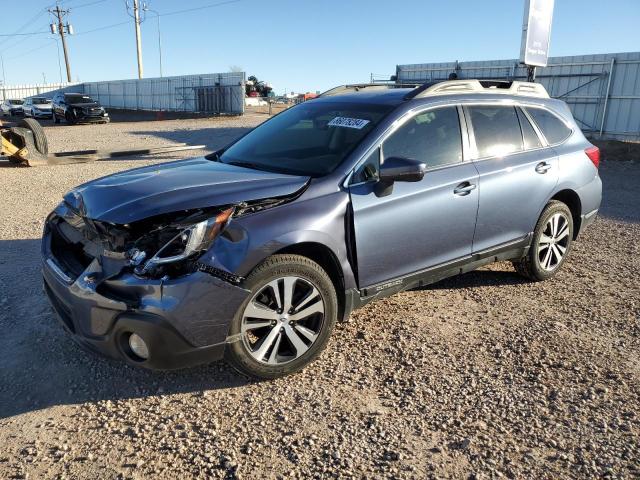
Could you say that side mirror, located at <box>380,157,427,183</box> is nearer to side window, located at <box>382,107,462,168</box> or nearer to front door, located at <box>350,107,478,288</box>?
front door, located at <box>350,107,478,288</box>

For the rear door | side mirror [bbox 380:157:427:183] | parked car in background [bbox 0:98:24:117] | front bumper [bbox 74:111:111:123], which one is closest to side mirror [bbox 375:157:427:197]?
side mirror [bbox 380:157:427:183]

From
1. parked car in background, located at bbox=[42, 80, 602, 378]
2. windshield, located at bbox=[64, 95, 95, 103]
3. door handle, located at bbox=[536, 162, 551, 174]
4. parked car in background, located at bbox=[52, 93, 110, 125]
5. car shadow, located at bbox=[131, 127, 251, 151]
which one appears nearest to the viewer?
parked car in background, located at bbox=[42, 80, 602, 378]

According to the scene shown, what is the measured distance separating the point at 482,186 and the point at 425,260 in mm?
796

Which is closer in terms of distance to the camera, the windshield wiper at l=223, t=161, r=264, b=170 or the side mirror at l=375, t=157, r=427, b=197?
the side mirror at l=375, t=157, r=427, b=197

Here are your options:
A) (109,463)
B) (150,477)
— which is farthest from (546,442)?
(109,463)

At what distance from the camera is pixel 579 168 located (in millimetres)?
5133

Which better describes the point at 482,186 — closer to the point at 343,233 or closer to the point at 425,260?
the point at 425,260

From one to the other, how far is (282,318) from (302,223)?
0.59 meters

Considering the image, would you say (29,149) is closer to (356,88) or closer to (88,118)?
(356,88)

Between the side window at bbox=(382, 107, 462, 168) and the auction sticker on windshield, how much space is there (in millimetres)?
259

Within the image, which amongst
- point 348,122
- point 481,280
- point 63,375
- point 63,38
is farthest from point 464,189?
point 63,38

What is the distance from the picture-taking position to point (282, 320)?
10.6 ft

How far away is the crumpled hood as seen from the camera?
3.07 metres

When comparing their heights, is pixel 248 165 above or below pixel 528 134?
A: below
